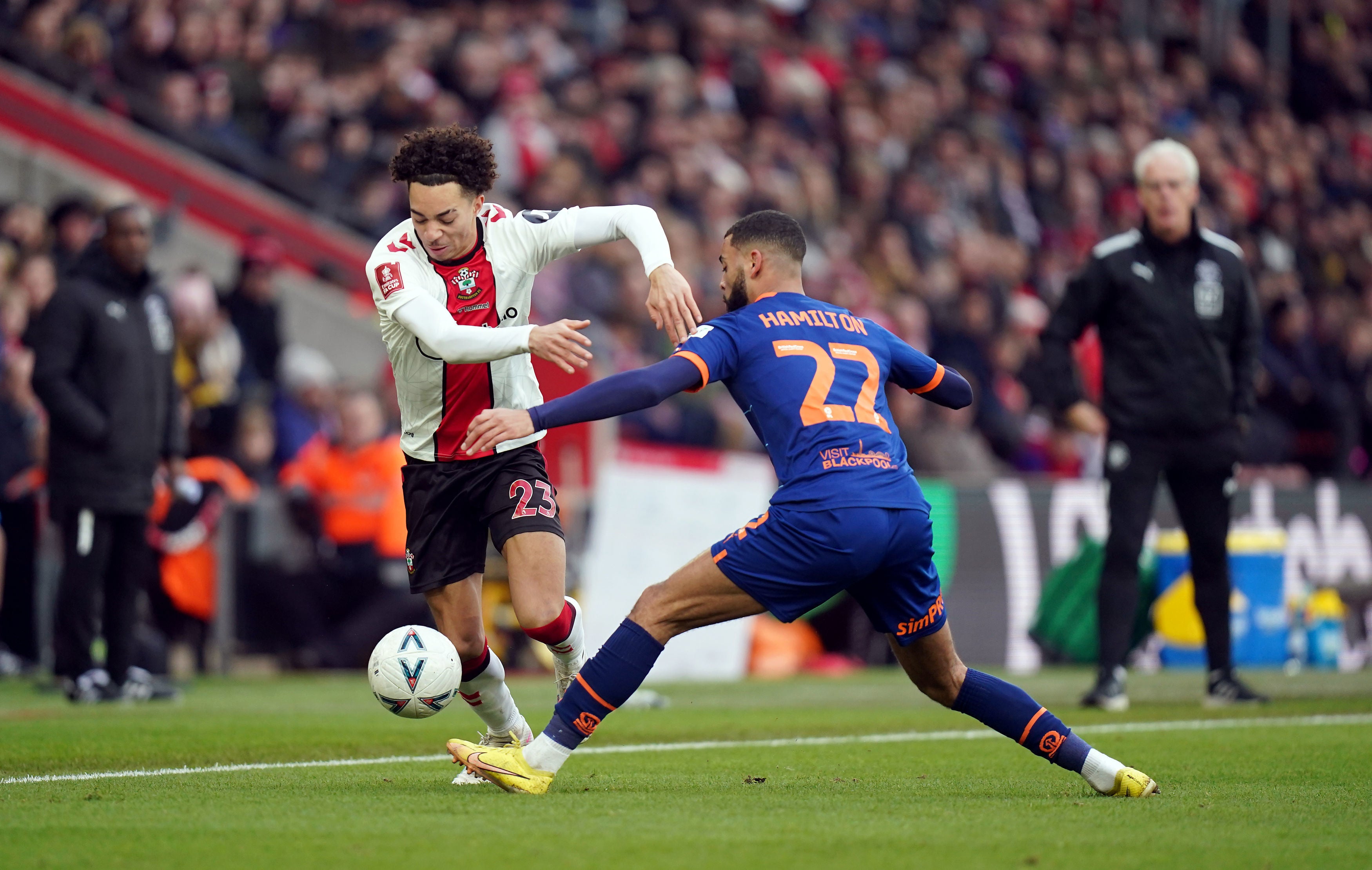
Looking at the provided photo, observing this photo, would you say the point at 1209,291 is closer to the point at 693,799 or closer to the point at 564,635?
the point at 564,635

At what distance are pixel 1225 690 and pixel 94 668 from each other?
19.7 feet

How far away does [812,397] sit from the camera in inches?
215

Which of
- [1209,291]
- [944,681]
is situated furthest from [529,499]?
[1209,291]

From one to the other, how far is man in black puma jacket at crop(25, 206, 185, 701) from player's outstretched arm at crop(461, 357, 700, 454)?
5.10m

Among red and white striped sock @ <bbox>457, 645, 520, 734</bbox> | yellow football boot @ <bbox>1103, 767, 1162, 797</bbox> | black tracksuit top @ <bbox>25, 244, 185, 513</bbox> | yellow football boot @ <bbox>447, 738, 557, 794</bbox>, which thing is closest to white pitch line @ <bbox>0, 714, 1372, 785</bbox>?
red and white striped sock @ <bbox>457, 645, 520, 734</bbox>

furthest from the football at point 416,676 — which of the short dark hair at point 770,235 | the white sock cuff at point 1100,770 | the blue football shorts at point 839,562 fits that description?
the white sock cuff at point 1100,770

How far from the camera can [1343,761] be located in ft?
21.5

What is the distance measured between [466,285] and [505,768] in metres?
1.75

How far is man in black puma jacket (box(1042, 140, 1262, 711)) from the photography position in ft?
29.5

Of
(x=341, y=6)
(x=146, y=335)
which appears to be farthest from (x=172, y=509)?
(x=341, y=6)

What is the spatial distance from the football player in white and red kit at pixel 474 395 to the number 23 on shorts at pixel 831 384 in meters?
0.68

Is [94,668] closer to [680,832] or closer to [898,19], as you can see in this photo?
[680,832]

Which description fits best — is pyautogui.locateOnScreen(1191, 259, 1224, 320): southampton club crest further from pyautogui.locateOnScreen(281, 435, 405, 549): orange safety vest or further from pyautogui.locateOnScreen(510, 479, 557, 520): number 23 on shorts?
pyautogui.locateOnScreen(281, 435, 405, 549): orange safety vest

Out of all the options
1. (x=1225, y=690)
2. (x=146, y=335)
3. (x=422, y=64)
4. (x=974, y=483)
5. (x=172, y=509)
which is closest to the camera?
(x=1225, y=690)
